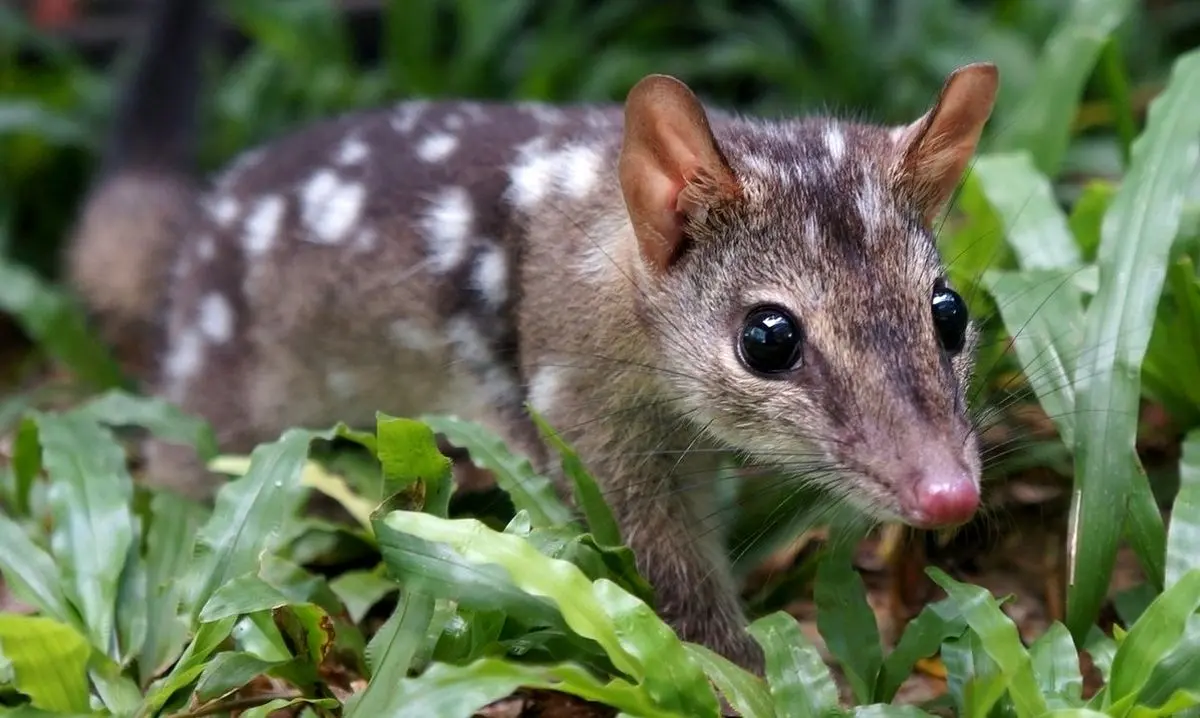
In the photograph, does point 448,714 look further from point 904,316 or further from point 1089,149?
point 1089,149

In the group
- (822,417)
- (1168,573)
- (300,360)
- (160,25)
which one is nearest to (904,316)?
(822,417)

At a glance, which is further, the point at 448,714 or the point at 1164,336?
the point at 1164,336

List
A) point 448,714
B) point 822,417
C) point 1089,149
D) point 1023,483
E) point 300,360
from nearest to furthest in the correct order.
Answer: point 448,714
point 822,417
point 1023,483
point 300,360
point 1089,149

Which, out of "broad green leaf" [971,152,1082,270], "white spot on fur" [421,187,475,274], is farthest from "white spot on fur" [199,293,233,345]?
"broad green leaf" [971,152,1082,270]

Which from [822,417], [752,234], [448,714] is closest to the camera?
[448,714]

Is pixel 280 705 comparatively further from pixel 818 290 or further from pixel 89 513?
pixel 818 290

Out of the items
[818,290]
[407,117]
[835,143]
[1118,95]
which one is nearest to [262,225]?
[407,117]

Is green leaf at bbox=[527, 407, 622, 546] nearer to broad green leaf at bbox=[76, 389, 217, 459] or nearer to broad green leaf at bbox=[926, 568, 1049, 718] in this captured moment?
broad green leaf at bbox=[926, 568, 1049, 718]
